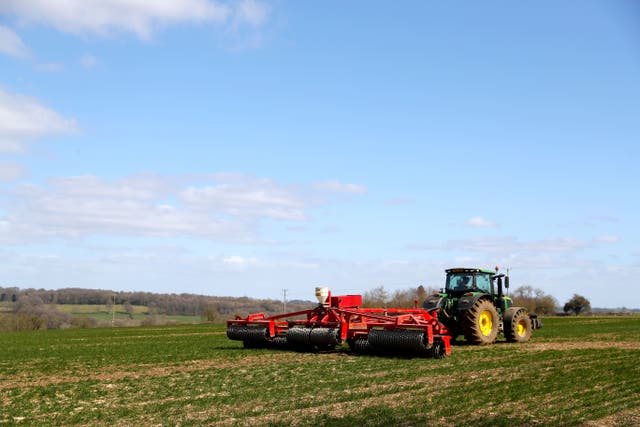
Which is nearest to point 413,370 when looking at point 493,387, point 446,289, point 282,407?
point 493,387

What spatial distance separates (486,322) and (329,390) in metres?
10.4

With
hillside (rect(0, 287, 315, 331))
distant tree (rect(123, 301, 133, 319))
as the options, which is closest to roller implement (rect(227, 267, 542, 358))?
A: hillside (rect(0, 287, 315, 331))

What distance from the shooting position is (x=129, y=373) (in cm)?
1413

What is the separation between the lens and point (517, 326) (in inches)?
829

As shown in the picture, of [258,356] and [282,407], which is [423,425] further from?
[258,356]

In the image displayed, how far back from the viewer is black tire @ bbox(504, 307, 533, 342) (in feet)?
68.0

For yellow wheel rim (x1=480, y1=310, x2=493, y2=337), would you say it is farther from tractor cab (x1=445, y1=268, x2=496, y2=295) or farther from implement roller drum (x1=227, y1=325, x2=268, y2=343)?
implement roller drum (x1=227, y1=325, x2=268, y2=343)

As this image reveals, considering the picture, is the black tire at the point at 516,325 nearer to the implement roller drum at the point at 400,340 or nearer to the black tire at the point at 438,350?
the black tire at the point at 438,350

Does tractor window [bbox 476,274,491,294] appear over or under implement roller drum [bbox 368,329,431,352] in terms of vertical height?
over

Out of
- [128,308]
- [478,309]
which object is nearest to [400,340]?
[478,309]

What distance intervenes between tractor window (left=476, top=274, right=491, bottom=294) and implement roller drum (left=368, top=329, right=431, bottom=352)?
5583mm

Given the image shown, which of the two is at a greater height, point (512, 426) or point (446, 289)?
point (446, 289)

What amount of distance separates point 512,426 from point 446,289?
12.8 meters

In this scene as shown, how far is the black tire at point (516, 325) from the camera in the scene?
20.7 metres
